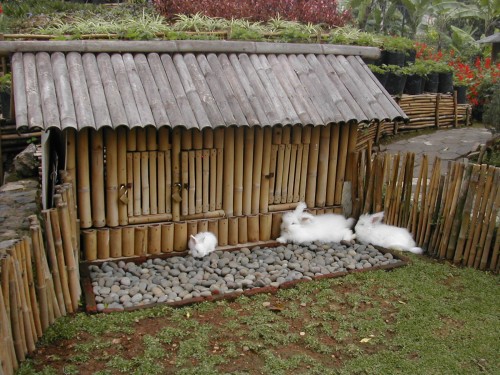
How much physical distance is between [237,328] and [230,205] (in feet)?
7.15

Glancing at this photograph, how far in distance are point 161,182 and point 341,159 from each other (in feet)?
8.94

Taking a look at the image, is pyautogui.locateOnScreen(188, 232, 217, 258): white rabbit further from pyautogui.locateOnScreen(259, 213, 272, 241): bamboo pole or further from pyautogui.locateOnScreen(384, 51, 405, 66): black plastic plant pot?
pyautogui.locateOnScreen(384, 51, 405, 66): black plastic plant pot

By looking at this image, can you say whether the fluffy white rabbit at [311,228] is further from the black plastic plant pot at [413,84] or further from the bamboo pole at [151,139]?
the black plastic plant pot at [413,84]

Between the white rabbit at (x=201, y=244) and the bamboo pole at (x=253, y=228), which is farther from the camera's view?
the bamboo pole at (x=253, y=228)

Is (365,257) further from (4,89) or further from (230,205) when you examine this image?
(4,89)

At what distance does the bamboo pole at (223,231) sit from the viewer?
7.29 meters

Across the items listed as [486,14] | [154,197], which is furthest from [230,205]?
[486,14]

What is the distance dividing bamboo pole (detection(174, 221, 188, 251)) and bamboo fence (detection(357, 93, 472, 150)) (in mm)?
7237

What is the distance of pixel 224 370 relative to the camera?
481cm

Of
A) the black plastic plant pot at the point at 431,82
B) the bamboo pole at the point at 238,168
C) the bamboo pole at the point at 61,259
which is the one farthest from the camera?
the black plastic plant pot at the point at 431,82

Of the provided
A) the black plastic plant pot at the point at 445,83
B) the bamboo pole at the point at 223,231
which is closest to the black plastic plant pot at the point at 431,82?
the black plastic plant pot at the point at 445,83

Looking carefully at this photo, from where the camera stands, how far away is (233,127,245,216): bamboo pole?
713cm

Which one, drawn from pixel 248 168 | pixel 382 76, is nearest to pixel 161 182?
pixel 248 168

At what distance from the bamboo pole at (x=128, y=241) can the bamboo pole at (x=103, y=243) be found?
0.66 feet
